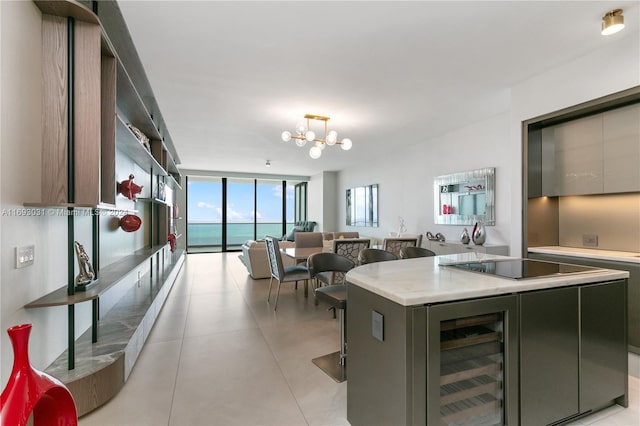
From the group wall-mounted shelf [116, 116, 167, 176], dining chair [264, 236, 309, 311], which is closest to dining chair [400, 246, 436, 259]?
dining chair [264, 236, 309, 311]

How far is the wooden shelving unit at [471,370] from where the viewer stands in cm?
146

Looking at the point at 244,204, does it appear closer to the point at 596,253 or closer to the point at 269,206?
the point at 269,206

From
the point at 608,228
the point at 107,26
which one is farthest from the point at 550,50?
the point at 107,26

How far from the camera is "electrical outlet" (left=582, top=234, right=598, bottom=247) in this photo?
324 cm

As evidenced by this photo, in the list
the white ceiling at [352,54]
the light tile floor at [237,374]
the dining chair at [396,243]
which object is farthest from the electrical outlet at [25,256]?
the dining chair at [396,243]

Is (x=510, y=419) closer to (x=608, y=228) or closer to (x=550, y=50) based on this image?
(x=608, y=228)

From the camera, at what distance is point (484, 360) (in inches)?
62.1

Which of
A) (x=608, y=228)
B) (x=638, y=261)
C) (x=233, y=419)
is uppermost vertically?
(x=608, y=228)

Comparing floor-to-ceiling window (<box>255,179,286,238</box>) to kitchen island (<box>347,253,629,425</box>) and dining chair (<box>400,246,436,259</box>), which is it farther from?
kitchen island (<box>347,253,629,425</box>)

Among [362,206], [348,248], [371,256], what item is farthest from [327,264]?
[362,206]

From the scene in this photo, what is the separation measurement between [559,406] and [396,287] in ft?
4.02

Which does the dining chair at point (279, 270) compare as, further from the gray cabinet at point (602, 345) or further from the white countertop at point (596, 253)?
the gray cabinet at point (602, 345)

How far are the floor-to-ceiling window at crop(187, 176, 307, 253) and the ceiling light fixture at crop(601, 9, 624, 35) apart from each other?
934cm

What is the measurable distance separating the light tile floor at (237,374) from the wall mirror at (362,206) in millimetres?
4276
